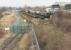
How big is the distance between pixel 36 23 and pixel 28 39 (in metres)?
0.22

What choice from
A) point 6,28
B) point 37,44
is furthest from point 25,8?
point 37,44

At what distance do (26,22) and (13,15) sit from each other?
0.18 meters

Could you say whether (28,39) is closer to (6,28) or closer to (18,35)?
(18,35)

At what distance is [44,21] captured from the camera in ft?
5.57

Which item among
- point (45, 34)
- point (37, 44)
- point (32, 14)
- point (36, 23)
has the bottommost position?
point (37, 44)

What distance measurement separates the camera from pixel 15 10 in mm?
1715

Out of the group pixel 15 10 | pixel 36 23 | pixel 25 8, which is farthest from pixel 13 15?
pixel 36 23

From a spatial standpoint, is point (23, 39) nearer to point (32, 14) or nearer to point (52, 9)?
point (32, 14)

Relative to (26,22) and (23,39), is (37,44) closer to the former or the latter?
(23,39)

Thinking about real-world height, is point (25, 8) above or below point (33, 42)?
above

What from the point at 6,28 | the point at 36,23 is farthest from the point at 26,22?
the point at 6,28

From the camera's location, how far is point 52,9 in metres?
1.73

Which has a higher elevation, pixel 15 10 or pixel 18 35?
pixel 15 10

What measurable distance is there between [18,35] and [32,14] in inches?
Answer: 12.4
